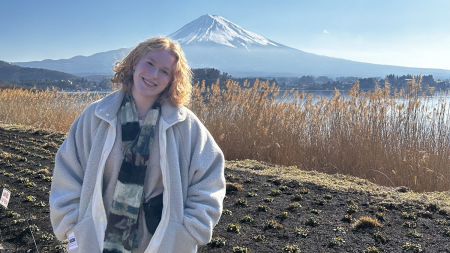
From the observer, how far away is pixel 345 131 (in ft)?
19.6

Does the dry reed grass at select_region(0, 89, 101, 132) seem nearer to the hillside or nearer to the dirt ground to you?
the dirt ground

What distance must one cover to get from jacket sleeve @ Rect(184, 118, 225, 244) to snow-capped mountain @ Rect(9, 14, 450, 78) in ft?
283

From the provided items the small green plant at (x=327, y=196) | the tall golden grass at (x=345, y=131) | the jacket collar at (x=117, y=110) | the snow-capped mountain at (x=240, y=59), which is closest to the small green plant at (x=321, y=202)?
the small green plant at (x=327, y=196)

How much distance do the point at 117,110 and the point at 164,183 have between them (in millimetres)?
455

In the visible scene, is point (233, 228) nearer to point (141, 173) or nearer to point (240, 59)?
point (141, 173)

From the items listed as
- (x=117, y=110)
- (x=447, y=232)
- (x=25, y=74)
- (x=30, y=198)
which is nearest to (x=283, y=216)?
(x=447, y=232)

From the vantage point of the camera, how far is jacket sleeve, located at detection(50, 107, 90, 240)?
1.90 meters

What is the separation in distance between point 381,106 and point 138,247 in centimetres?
514

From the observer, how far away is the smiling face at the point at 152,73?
80.4 inches

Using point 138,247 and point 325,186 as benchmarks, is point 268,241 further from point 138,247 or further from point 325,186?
point 325,186

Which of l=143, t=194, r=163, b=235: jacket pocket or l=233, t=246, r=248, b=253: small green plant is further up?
l=143, t=194, r=163, b=235: jacket pocket

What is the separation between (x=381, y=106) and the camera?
6156 millimetres

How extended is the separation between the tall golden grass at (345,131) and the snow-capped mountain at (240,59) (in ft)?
267

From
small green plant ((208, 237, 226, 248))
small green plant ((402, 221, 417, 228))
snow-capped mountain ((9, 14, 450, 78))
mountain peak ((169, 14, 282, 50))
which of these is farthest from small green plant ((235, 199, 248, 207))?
mountain peak ((169, 14, 282, 50))
